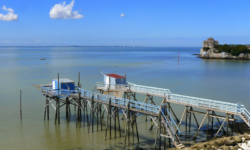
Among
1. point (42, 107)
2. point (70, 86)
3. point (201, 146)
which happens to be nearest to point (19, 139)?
point (70, 86)

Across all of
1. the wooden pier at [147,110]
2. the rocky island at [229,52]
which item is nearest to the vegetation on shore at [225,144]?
the wooden pier at [147,110]

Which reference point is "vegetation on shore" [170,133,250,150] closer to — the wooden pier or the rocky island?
the wooden pier

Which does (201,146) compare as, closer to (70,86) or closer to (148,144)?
(148,144)

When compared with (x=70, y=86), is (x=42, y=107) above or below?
below

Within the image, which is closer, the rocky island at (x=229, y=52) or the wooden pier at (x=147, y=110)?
the wooden pier at (x=147, y=110)

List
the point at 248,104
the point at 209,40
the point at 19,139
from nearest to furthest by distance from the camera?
the point at 19,139 < the point at 248,104 < the point at 209,40

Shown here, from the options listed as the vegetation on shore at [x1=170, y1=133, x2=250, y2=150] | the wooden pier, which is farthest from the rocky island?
the vegetation on shore at [x1=170, y1=133, x2=250, y2=150]

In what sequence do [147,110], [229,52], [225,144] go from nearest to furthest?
[225,144] < [147,110] < [229,52]

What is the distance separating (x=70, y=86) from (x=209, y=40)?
144 meters

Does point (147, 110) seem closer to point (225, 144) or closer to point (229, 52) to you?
point (225, 144)

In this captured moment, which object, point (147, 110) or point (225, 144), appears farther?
point (147, 110)

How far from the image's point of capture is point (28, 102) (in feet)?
109

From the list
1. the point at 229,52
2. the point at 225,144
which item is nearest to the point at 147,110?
the point at 225,144

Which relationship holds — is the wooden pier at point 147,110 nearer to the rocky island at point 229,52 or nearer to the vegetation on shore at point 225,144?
the vegetation on shore at point 225,144
